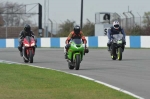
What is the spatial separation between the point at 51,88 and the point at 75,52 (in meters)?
6.83

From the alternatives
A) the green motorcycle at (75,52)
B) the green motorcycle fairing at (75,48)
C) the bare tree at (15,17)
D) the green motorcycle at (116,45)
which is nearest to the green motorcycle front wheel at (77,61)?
the green motorcycle at (75,52)

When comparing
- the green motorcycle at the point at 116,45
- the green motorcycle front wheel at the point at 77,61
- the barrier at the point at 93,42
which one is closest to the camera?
the green motorcycle front wheel at the point at 77,61

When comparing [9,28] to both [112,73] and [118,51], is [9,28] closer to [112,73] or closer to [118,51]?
[118,51]

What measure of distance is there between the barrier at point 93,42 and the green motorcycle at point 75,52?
2162cm

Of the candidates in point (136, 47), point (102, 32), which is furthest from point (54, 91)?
point (102, 32)

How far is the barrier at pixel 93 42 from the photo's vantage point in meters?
42.0

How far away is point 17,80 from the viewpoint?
50.9ft

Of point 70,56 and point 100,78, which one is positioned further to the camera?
point 70,56

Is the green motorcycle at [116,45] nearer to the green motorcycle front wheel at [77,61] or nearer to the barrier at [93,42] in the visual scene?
the green motorcycle front wheel at [77,61]

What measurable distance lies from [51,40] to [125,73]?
3077cm

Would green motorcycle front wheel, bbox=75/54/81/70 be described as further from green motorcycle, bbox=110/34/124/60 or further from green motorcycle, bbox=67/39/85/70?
green motorcycle, bbox=110/34/124/60

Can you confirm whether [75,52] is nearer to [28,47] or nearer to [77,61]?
[77,61]

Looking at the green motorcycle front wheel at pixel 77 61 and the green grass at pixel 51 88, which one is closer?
the green grass at pixel 51 88

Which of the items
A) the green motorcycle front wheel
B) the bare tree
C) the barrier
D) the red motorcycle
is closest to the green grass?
the green motorcycle front wheel
